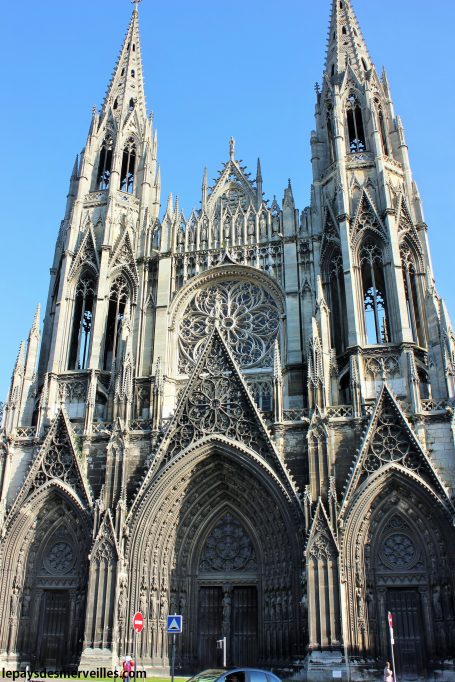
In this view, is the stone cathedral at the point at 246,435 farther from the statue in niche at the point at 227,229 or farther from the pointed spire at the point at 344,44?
the pointed spire at the point at 344,44

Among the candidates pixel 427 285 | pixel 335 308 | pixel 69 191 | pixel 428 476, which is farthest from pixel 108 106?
pixel 428 476

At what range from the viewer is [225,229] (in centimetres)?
3028

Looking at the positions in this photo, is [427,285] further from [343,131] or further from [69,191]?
[69,191]

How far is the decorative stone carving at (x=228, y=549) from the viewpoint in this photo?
77.7ft

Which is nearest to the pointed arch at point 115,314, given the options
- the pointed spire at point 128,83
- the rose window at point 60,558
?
the rose window at point 60,558

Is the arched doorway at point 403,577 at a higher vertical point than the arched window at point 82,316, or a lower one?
lower

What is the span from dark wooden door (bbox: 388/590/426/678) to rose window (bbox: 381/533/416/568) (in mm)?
868

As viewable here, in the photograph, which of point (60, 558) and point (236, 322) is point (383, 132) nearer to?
point (236, 322)

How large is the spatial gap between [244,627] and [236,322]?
1182cm

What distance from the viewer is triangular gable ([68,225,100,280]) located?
29625mm

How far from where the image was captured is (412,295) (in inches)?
1054

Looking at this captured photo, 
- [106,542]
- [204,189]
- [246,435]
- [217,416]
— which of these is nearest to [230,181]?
[204,189]

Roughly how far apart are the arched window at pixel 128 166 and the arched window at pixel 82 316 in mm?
5902

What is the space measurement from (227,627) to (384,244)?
1538cm
